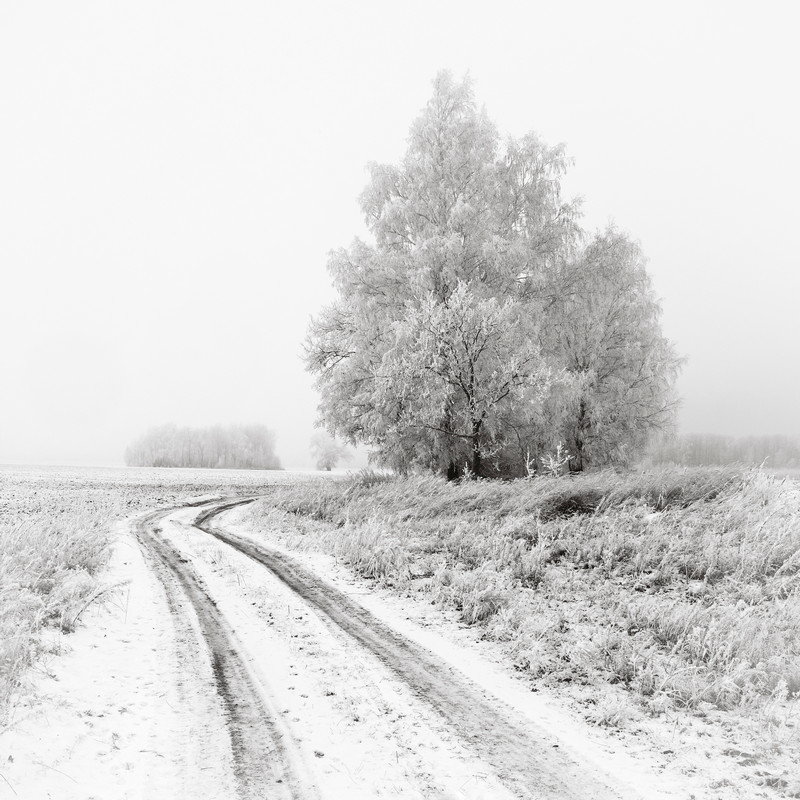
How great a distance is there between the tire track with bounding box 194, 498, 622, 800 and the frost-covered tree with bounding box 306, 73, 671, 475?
971 centimetres

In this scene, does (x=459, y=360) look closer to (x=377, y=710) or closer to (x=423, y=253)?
(x=423, y=253)

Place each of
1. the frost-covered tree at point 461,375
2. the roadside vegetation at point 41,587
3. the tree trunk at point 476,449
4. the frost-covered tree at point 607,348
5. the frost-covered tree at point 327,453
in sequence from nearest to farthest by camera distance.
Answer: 1. the roadside vegetation at point 41,587
2. the frost-covered tree at point 461,375
3. the tree trunk at point 476,449
4. the frost-covered tree at point 607,348
5. the frost-covered tree at point 327,453

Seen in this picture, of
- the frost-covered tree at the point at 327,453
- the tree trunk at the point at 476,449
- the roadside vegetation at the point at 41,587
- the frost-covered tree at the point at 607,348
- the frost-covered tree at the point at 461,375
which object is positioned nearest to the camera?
the roadside vegetation at the point at 41,587

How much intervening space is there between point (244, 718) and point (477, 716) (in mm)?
1971

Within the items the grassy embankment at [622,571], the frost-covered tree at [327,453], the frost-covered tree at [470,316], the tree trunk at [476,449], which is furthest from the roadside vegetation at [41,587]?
the frost-covered tree at [327,453]

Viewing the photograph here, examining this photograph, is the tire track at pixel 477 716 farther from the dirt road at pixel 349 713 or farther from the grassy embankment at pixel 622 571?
the grassy embankment at pixel 622 571

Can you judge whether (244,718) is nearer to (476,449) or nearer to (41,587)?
(41,587)

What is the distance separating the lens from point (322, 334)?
19.3m

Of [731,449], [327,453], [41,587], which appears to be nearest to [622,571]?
[41,587]

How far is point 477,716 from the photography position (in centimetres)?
443

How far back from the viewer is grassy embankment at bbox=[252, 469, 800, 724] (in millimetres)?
5176

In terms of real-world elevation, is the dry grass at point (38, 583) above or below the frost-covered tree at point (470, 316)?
below

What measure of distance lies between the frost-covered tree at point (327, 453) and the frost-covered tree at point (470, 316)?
64856mm

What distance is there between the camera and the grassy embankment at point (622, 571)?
5.18m
